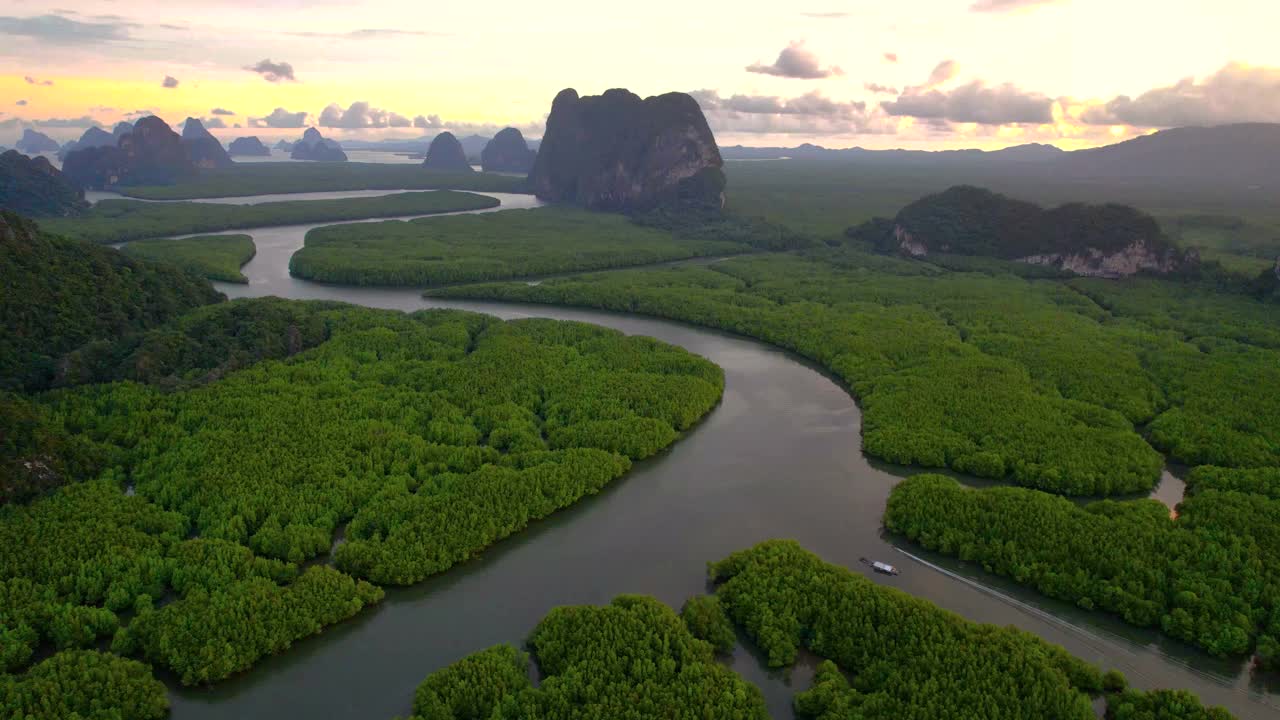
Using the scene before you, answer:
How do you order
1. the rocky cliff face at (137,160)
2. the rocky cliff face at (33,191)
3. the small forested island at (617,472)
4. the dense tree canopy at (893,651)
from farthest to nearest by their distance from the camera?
1. the rocky cliff face at (137,160)
2. the rocky cliff face at (33,191)
3. the small forested island at (617,472)
4. the dense tree canopy at (893,651)

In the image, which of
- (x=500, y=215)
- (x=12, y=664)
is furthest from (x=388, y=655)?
(x=500, y=215)

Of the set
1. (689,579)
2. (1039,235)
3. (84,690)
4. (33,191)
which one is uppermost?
(33,191)

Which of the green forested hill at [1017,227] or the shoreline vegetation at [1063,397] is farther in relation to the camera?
the green forested hill at [1017,227]

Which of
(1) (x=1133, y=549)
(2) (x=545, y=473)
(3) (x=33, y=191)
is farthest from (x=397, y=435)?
(3) (x=33, y=191)

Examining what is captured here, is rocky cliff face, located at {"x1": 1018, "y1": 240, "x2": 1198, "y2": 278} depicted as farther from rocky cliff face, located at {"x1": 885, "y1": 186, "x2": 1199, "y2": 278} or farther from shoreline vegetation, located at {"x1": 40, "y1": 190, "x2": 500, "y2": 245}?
shoreline vegetation, located at {"x1": 40, "y1": 190, "x2": 500, "y2": 245}

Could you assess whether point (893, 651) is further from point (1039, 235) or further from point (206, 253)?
point (206, 253)

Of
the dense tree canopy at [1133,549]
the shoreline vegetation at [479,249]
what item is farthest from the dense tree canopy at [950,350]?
the shoreline vegetation at [479,249]

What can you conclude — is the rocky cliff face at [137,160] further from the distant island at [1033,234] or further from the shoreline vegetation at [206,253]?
the distant island at [1033,234]
